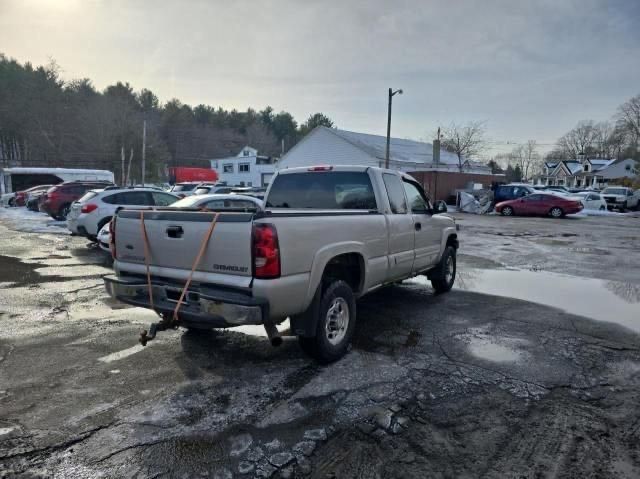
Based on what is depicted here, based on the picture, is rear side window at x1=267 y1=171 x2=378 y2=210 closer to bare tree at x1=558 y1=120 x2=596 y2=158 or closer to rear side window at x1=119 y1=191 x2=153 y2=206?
rear side window at x1=119 y1=191 x2=153 y2=206

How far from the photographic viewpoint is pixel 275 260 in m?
3.41

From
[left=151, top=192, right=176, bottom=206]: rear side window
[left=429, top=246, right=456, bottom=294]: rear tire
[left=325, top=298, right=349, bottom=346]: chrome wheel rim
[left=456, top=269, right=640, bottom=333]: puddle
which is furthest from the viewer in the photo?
[left=151, top=192, right=176, bottom=206]: rear side window

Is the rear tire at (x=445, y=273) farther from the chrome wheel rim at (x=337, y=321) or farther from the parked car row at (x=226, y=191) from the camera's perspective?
the parked car row at (x=226, y=191)

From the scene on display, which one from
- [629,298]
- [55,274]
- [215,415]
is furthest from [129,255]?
[629,298]

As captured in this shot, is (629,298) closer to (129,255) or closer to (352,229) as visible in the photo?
(352,229)

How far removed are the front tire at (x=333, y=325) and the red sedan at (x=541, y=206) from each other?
2477 centimetres

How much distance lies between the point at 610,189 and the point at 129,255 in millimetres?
37650

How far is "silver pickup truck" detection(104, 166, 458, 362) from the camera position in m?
3.42

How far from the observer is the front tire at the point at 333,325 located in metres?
4.02

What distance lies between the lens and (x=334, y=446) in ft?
9.51

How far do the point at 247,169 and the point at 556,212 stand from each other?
39.1m

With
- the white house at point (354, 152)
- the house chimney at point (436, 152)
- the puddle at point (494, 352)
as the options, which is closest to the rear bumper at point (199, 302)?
the puddle at point (494, 352)

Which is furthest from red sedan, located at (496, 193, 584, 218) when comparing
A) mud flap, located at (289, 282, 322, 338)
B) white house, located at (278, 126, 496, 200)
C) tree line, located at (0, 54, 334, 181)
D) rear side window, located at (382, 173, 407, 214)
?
tree line, located at (0, 54, 334, 181)

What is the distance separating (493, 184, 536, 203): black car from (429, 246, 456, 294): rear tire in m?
23.4
